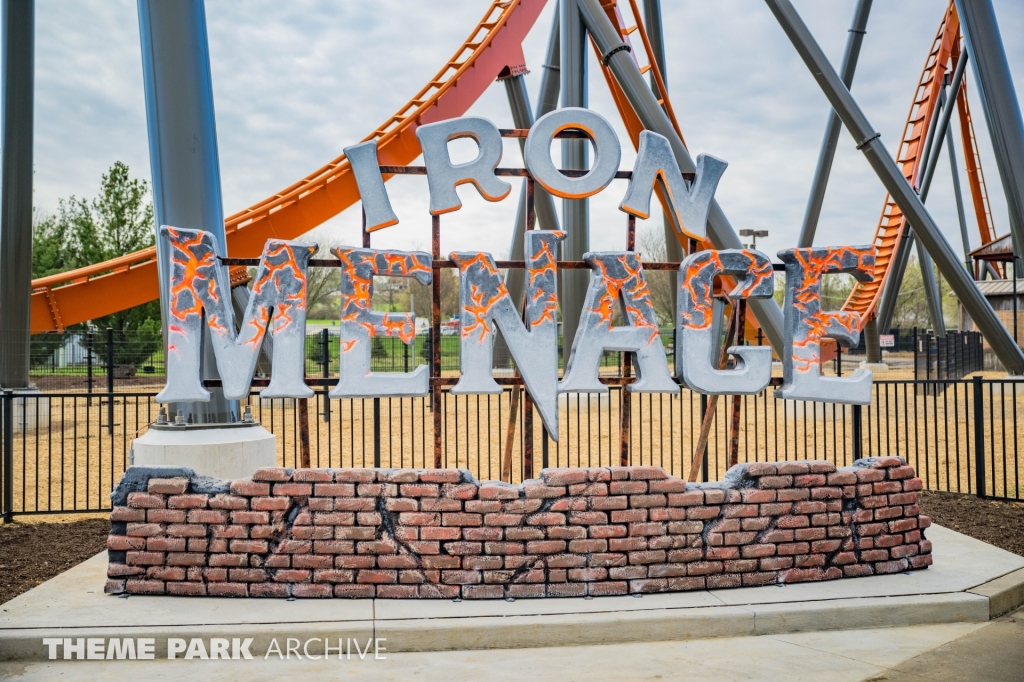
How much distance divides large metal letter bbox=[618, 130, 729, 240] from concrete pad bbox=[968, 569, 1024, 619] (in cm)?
332

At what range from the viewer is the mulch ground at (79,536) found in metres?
6.59

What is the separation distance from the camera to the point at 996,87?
1259 cm

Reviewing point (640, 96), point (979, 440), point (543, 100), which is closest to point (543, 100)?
point (543, 100)

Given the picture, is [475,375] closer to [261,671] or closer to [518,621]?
[518,621]

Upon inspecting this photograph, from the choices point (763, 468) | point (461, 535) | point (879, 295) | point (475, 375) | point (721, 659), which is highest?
point (879, 295)

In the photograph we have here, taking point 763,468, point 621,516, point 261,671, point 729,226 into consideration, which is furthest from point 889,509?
point 729,226

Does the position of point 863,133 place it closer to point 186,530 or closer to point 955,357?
point 186,530

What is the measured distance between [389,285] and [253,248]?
151 ft

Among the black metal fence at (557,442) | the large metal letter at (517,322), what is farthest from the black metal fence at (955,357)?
the large metal letter at (517,322)

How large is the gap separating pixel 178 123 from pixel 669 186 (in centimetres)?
507

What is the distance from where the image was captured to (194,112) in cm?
853

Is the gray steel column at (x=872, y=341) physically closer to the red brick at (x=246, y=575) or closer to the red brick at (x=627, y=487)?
the red brick at (x=627, y=487)

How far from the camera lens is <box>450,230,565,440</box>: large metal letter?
6418 millimetres

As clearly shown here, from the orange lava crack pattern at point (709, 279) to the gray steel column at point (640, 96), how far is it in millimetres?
5817
